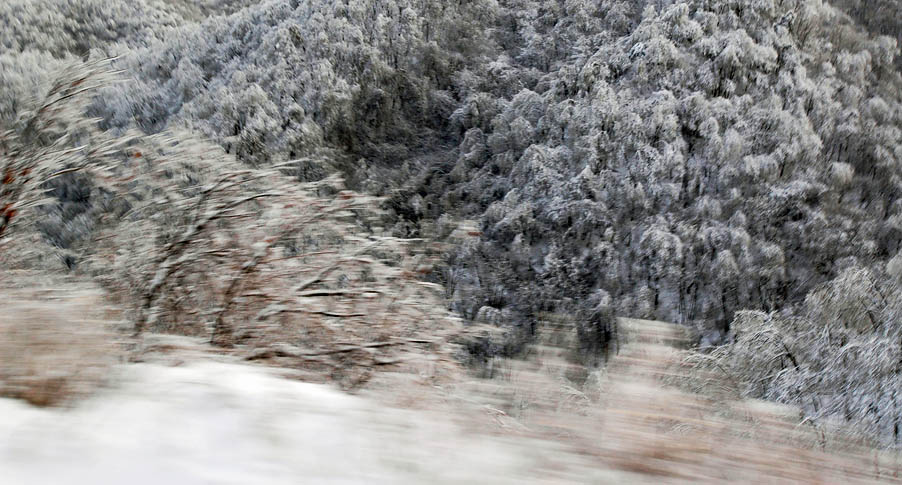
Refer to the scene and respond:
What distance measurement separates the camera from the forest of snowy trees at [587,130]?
2155cm

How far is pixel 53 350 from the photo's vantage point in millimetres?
1896

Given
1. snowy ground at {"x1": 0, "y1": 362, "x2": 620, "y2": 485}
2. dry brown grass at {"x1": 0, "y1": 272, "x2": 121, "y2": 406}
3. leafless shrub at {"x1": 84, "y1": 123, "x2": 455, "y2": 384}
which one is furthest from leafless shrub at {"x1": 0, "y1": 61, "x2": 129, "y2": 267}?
snowy ground at {"x1": 0, "y1": 362, "x2": 620, "y2": 485}

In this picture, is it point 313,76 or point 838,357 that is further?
point 313,76

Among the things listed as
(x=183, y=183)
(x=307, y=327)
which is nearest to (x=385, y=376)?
(x=307, y=327)

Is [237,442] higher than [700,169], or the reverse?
[237,442]

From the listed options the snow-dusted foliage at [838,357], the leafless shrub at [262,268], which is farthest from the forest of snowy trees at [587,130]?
the leafless shrub at [262,268]

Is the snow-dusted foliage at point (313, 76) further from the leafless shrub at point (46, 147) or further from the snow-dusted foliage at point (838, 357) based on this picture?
the leafless shrub at point (46, 147)

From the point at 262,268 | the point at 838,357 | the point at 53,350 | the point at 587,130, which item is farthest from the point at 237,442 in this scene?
the point at 587,130

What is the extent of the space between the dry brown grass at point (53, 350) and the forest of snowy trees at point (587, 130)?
12.1 m

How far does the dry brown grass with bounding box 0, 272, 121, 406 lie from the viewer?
5.85 ft

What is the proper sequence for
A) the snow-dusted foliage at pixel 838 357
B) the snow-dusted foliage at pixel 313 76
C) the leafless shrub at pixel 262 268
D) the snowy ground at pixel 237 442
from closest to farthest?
the snowy ground at pixel 237 442 → the leafless shrub at pixel 262 268 → the snow-dusted foliage at pixel 838 357 → the snow-dusted foliage at pixel 313 76

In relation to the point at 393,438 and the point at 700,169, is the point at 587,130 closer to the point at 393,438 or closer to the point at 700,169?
the point at 700,169

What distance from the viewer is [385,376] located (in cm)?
303

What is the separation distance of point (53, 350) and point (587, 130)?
1008 inches
